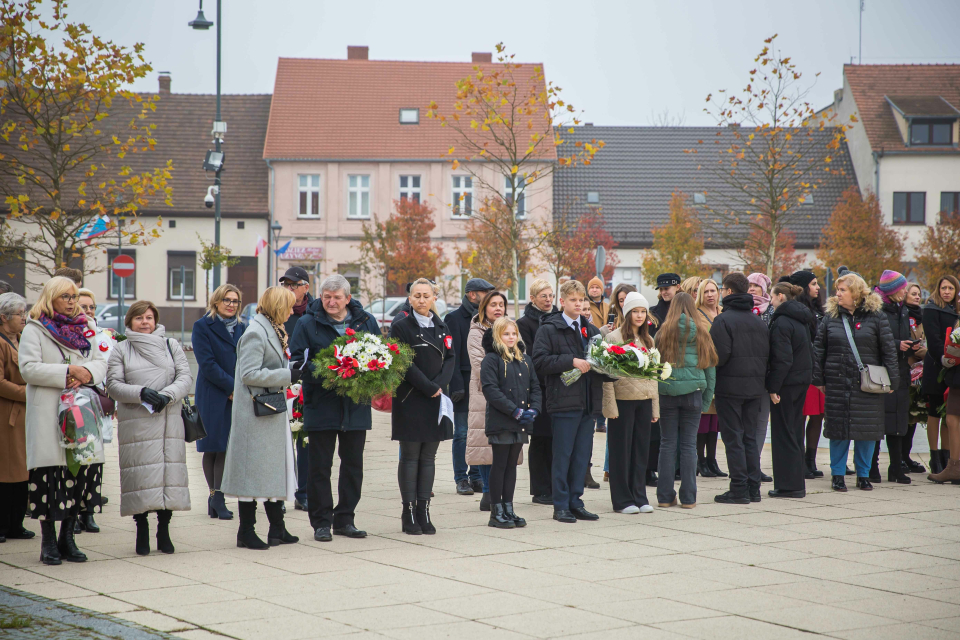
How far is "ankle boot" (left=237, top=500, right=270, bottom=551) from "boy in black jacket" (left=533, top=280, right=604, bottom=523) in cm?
262

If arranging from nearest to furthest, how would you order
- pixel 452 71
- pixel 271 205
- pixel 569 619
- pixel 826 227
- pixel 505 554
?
pixel 569 619, pixel 505 554, pixel 826 227, pixel 271 205, pixel 452 71

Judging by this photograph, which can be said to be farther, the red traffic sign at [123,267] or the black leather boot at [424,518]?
the red traffic sign at [123,267]

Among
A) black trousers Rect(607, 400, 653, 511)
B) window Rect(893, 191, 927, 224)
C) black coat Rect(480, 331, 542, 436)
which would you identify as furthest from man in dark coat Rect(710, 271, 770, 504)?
window Rect(893, 191, 927, 224)

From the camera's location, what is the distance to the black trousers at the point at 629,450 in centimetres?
906

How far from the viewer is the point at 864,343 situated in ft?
34.4

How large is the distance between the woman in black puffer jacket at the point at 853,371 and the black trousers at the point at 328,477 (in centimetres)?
521

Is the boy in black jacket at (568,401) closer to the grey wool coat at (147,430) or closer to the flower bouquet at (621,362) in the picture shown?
the flower bouquet at (621,362)

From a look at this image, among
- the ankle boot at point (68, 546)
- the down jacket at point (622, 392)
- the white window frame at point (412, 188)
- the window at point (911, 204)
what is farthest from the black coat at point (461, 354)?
the window at point (911, 204)

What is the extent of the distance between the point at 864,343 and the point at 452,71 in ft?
132

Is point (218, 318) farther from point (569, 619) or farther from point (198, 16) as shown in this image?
point (198, 16)

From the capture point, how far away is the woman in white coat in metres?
7.09

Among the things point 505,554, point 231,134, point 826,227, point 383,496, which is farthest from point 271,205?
A: point 505,554

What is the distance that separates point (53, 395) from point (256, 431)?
1.47 meters

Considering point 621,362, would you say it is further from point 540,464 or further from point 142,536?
point 142,536
